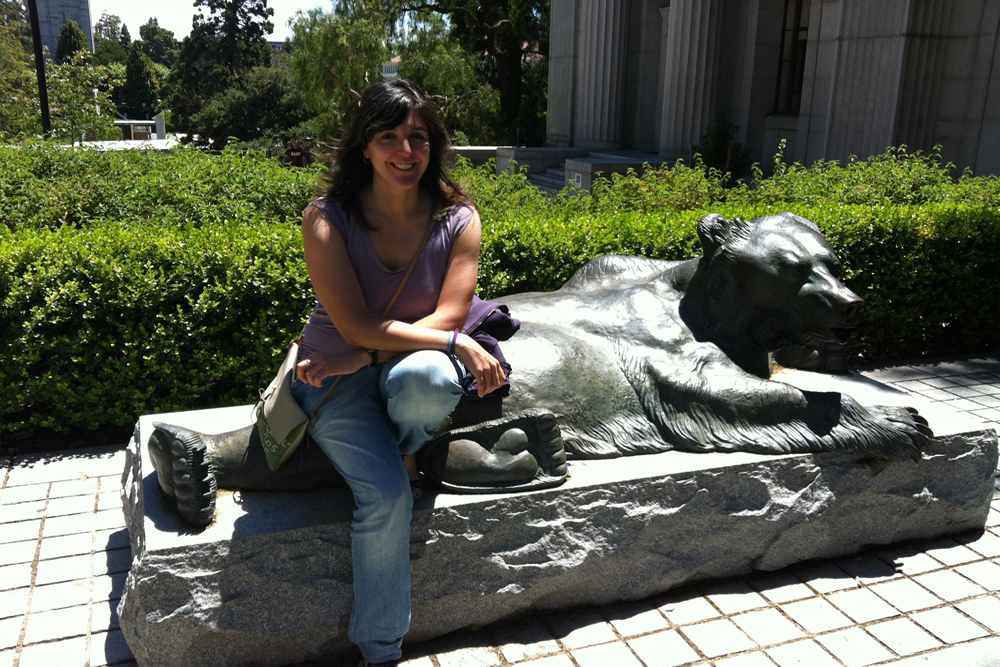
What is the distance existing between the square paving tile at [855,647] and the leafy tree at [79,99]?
15338 millimetres

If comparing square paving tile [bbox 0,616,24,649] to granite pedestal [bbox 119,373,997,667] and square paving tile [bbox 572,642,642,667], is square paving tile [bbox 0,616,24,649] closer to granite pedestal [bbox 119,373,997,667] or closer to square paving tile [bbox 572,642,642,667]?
granite pedestal [bbox 119,373,997,667]

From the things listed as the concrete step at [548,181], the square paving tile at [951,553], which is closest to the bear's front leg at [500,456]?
the square paving tile at [951,553]

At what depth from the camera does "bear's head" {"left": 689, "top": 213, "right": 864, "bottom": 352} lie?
3.32 meters

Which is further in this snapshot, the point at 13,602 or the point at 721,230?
the point at 721,230

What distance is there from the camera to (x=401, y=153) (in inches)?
107

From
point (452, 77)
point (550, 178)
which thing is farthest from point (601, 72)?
point (452, 77)

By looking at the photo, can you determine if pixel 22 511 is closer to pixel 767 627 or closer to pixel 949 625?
pixel 767 627

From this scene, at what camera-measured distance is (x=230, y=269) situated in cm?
499

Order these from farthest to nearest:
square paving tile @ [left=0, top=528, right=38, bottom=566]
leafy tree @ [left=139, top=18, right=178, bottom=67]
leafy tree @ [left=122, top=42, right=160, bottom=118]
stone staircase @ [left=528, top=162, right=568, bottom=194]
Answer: leafy tree @ [left=139, top=18, right=178, bottom=67] → leafy tree @ [left=122, top=42, right=160, bottom=118] → stone staircase @ [left=528, top=162, right=568, bottom=194] → square paving tile @ [left=0, top=528, right=38, bottom=566]

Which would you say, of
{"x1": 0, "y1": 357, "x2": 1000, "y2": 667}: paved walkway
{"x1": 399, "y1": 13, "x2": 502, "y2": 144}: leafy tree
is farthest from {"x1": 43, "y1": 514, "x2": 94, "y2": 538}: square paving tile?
{"x1": 399, "y1": 13, "x2": 502, "y2": 144}: leafy tree

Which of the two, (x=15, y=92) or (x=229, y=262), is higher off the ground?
(x=15, y=92)

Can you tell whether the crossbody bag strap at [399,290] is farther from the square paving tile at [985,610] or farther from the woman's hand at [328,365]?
the square paving tile at [985,610]

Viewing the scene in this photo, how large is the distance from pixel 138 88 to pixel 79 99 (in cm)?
5494

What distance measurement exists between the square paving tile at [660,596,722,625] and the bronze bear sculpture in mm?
636
